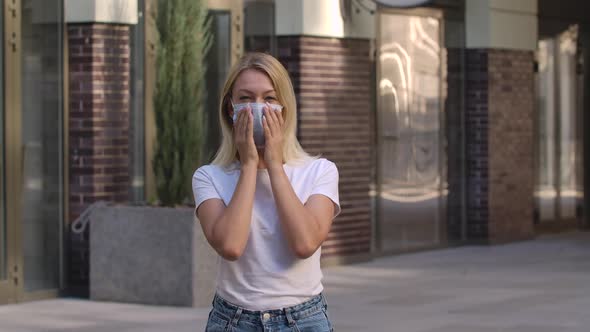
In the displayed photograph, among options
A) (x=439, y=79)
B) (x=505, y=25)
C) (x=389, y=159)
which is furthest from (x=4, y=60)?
(x=505, y=25)

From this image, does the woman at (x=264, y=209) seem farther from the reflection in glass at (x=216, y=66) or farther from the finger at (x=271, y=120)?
the reflection in glass at (x=216, y=66)

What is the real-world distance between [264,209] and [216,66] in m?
9.61

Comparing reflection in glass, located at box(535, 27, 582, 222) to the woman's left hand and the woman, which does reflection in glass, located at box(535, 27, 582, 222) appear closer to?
the woman

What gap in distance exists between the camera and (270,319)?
11.7 ft

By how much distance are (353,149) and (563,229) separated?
228 inches

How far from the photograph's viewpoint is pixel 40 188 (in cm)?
1129

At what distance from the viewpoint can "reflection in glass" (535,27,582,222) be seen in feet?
61.8

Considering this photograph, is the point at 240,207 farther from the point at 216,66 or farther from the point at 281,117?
the point at 216,66

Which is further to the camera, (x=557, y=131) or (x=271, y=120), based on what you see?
(x=557, y=131)

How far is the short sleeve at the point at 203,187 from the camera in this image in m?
3.66

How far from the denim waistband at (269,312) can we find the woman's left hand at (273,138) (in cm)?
38

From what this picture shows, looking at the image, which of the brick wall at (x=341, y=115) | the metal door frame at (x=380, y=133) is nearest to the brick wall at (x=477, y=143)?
Result: the metal door frame at (x=380, y=133)

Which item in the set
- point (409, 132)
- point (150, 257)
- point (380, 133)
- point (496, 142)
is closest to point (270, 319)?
point (150, 257)

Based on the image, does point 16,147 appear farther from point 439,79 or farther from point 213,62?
point 439,79
